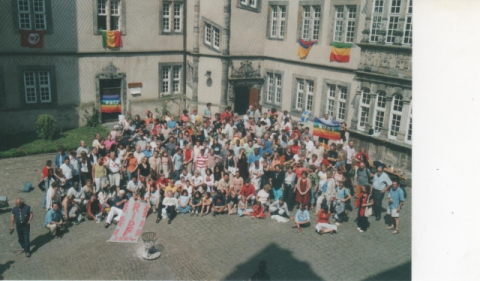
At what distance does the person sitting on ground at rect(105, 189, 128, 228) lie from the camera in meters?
15.2

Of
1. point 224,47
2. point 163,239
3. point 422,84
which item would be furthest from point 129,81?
point 422,84

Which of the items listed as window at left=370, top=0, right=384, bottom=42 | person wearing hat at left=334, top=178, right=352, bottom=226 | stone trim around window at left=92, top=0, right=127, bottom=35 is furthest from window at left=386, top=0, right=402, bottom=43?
stone trim around window at left=92, top=0, right=127, bottom=35

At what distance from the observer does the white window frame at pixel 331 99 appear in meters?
24.7

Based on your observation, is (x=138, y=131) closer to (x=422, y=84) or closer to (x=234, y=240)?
(x=234, y=240)

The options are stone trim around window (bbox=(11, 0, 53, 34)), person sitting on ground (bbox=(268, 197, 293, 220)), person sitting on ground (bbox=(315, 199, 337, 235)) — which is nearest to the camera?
person sitting on ground (bbox=(315, 199, 337, 235))

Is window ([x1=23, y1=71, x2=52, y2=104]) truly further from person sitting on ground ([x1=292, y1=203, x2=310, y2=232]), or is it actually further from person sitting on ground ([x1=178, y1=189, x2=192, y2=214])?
person sitting on ground ([x1=292, y1=203, x2=310, y2=232])

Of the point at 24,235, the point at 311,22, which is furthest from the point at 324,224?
the point at 311,22

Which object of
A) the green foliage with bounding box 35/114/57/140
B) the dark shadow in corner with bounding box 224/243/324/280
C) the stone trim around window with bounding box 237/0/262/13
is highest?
the stone trim around window with bounding box 237/0/262/13

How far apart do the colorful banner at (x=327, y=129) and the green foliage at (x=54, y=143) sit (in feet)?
40.6

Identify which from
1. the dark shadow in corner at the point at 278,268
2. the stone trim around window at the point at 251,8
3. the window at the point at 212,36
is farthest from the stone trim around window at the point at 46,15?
the dark shadow in corner at the point at 278,268

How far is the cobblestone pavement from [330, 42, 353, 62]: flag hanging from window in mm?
10178

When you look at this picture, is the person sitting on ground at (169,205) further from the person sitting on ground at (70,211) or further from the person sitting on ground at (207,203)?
the person sitting on ground at (70,211)

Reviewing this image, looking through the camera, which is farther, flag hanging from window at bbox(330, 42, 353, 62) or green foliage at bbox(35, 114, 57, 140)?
green foliage at bbox(35, 114, 57, 140)

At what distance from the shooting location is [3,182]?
18.3 meters
